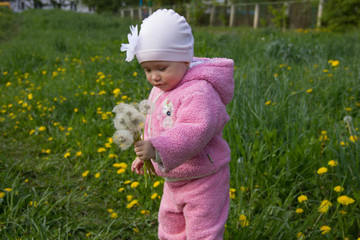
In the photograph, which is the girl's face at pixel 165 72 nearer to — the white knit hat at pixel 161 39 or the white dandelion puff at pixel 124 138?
the white knit hat at pixel 161 39

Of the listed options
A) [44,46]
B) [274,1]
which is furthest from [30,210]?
[274,1]

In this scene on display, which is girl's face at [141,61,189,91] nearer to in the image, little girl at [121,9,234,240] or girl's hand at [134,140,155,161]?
little girl at [121,9,234,240]

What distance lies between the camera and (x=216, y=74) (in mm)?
1420

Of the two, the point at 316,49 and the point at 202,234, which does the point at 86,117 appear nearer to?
the point at 202,234

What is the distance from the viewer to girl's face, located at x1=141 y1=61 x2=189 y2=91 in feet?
4.51

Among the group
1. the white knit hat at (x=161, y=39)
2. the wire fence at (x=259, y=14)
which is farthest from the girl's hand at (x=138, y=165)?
the wire fence at (x=259, y=14)

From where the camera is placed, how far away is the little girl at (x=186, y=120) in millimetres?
1244

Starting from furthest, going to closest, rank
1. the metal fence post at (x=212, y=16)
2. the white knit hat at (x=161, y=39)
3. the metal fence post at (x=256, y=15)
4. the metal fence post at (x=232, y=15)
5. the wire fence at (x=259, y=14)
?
the metal fence post at (x=212, y=16)
the metal fence post at (x=232, y=15)
the metal fence post at (x=256, y=15)
the wire fence at (x=259, y=14)
the white knit hat at (x=161, y=39)

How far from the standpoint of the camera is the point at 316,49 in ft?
17.4

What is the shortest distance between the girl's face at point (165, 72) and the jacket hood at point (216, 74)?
1.5 inches

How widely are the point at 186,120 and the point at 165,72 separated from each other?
0.23 metres

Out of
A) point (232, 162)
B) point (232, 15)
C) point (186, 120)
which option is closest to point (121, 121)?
point (186, 120)

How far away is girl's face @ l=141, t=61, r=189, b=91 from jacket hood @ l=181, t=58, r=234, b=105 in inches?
1.5

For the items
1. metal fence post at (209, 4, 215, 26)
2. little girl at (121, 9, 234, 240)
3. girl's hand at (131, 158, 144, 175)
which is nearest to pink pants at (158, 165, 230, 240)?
little girl at (121, 9, 234, 240)
